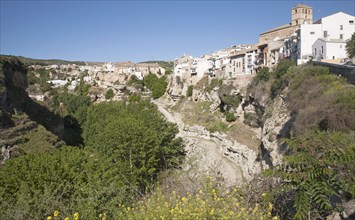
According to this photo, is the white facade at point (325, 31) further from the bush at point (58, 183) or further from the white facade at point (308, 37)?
the bush at point (58, 183)

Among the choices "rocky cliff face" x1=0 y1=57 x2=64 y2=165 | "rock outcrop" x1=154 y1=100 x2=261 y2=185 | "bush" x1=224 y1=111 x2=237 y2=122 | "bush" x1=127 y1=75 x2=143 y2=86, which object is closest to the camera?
"rocky cliff face" x1=0 y1=57 x2=64 y2=165

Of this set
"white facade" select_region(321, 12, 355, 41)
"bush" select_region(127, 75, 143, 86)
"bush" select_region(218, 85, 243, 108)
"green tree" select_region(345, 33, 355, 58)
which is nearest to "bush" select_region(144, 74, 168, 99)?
"bush" select_region(127, 75, 143, 86)

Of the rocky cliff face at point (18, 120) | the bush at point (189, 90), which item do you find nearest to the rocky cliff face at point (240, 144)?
the bush at point (189, 90)

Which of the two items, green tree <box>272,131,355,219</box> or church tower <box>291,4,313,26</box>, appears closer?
green tree <box>272,131,355,219</box>

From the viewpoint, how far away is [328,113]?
19.2 meters

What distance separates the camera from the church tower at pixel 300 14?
6169 centimetres

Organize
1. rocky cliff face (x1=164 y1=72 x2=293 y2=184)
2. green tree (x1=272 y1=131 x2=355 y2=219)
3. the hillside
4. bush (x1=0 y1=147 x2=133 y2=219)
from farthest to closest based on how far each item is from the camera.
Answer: rocky cliff face (x1=164 y1=72 x2=293 y2=184), bush (x1=0 y1=147 x2=133 y2=219), the hillside, green tree (x1=272 y1=131 x2=355 y2=219)

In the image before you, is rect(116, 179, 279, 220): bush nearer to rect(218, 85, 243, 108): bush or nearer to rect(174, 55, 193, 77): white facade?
rect(218, 85, 243, 108): bush

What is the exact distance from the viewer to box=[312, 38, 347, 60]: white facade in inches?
1416

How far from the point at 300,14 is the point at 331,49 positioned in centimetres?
2907

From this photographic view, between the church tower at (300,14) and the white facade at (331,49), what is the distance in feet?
88.7

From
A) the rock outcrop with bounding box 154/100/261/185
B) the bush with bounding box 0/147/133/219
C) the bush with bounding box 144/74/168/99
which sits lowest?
the rock outcrop with bounding box 154/100/261/185

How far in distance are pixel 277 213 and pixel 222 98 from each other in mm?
40398

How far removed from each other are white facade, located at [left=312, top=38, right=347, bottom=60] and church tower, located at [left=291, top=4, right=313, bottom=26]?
1064 inches
